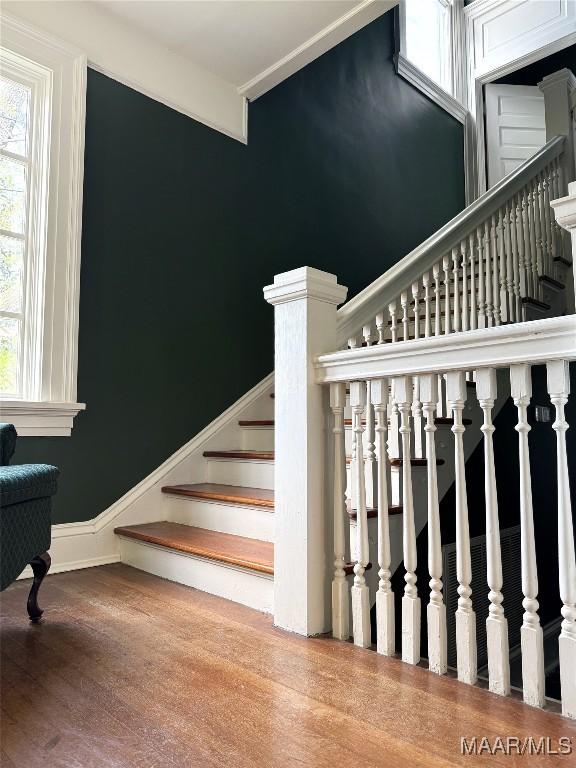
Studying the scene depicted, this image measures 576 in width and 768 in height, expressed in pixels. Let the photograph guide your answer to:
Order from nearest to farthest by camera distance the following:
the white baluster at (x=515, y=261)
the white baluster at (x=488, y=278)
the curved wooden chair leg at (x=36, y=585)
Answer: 1. the curved wooden chair leg at (x=36, y=585)
2. the white baluster at (x=488, y=278)
3. the white baluster at (x=515, y=261)

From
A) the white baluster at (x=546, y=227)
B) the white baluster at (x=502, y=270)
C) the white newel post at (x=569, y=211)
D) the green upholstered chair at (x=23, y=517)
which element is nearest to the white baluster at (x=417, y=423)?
the white newel post at (x=569, y=211)

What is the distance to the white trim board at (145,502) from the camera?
8.73 ft

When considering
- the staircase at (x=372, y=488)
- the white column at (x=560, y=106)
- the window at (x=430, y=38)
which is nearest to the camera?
the staircase at (x=372, y=488)

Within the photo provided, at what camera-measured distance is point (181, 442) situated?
10.5 ft

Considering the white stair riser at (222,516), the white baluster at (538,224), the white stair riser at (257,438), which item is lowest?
the white stair riser at (222,516)

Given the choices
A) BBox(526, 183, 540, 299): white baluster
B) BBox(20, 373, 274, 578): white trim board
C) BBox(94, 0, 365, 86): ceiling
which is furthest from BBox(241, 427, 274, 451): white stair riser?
BBox(94, 0, 365, 86): ceiling

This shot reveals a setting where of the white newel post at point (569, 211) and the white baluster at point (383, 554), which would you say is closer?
the white newel post at point (569, 211)

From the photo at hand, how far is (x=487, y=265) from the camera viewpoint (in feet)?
10.2

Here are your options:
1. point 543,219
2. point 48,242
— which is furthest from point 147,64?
point 543,219

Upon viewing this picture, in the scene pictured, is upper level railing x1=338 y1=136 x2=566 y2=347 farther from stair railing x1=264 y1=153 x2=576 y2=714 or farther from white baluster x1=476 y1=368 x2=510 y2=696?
white baluster x1=476 y1=368 x2=510 y2=696

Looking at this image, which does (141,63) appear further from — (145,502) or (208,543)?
(208,543)

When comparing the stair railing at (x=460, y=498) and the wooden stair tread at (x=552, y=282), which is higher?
the wooden stair tread at (x=552, y=282)

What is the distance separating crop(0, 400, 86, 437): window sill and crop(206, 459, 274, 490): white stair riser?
83 cm

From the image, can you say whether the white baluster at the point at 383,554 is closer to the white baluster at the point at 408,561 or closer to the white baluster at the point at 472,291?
the white baluster at the point at 408,561
